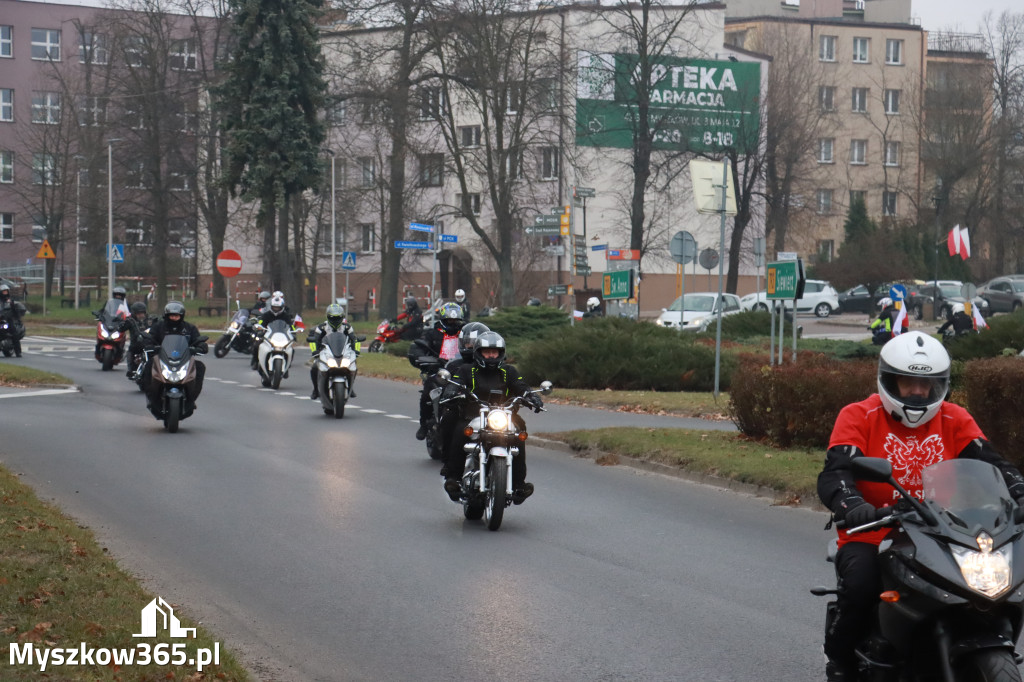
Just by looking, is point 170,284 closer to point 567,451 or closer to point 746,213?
point 746,213

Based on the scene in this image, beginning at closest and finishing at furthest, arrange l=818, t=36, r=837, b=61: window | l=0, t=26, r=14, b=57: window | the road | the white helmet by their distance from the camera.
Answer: the white helmet → the road → l=0, t=26, r=14, b=57: window → l=818, t=36, r=837, b=61: window

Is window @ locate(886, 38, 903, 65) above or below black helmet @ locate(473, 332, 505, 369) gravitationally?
above

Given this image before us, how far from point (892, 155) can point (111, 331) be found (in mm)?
65607

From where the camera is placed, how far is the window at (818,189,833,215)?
8194 centimetres

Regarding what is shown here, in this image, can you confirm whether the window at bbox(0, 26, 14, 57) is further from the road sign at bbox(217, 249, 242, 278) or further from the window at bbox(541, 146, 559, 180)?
the road sign at bbox(217, 249, 242, 278)

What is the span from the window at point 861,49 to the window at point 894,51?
1468 mm

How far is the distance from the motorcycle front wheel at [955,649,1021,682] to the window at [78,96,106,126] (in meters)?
55.9

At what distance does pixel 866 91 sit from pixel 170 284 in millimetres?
42465

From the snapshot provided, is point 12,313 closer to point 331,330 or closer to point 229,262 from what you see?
point 229,262

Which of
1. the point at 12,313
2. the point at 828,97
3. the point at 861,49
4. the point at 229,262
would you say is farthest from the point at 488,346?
the point at 861,49

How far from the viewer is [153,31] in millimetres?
55719

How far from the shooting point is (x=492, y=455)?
1079cm

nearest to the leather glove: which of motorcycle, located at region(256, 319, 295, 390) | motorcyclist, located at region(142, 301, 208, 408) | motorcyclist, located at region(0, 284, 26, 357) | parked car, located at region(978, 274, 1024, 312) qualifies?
motorcyclist, located at region(142, 301, 208, 408)

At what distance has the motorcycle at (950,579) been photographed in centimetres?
457
